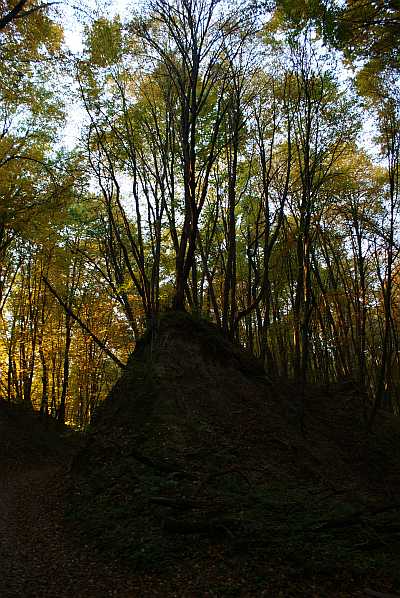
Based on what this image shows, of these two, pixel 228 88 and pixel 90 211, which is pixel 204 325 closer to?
pixel 90 211

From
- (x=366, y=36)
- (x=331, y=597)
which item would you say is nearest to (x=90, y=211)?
(x=366, y=36)

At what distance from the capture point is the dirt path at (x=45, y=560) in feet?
15.5

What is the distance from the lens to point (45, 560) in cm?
558

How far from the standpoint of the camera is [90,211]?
48.4 ft

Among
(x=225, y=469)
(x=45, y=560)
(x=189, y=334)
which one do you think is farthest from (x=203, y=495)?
(x=189, y=334)

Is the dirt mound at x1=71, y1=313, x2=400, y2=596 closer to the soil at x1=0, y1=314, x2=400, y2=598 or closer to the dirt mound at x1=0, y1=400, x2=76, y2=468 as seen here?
the soil at x1=0, y1=314, x2=400, y2=598

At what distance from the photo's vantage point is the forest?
5375mm

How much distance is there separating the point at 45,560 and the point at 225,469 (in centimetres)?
317

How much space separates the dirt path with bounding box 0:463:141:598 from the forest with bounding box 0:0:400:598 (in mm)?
41

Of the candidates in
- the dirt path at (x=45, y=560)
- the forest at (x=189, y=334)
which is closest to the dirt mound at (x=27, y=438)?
the forest at (x=189, y=334)

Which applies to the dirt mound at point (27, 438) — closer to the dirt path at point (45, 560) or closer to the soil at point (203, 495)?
the soil at point (203, 495)

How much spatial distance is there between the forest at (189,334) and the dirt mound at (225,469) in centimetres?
4

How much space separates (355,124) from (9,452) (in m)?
15.1

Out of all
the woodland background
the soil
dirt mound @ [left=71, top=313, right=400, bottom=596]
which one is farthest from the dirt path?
the woodland background
